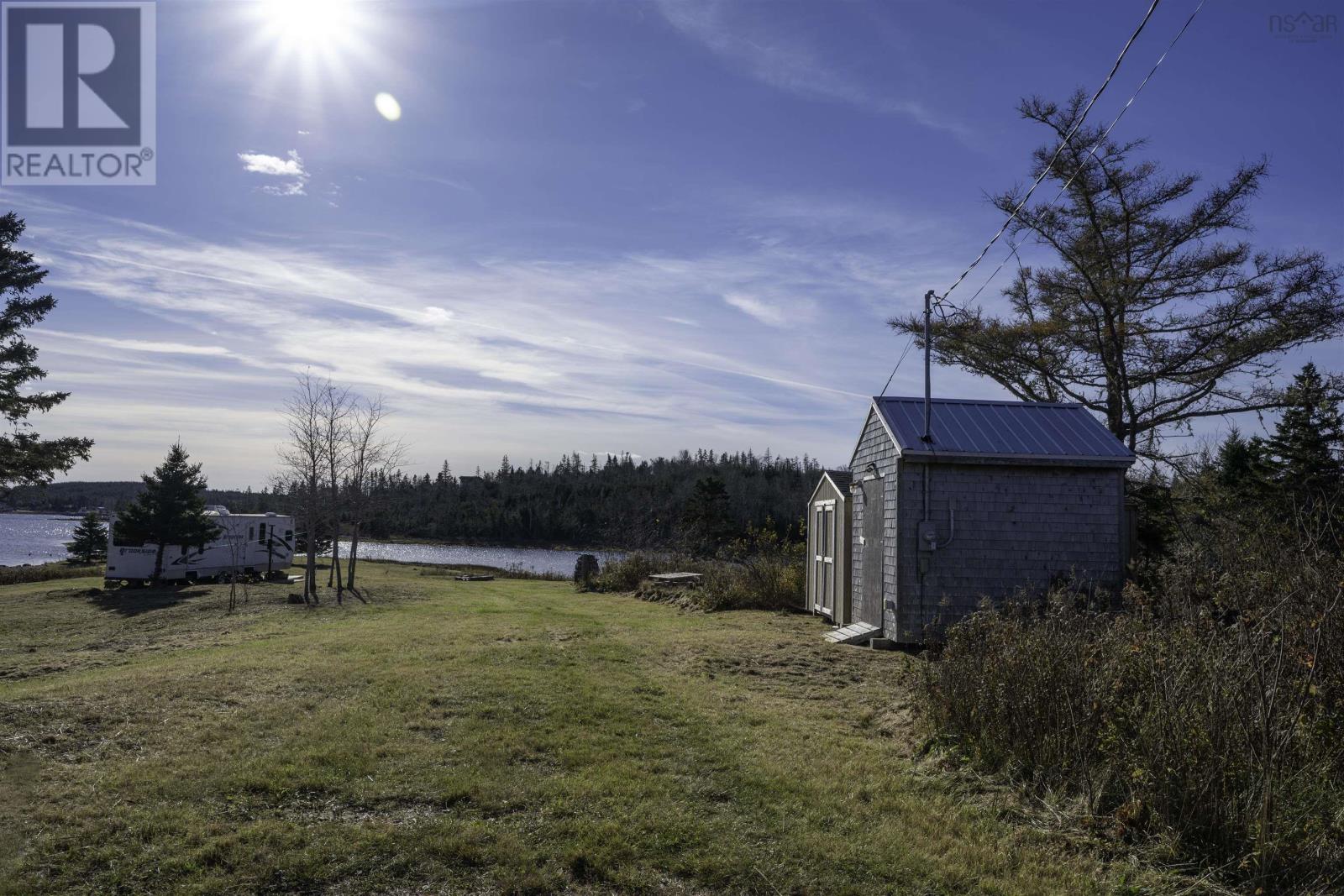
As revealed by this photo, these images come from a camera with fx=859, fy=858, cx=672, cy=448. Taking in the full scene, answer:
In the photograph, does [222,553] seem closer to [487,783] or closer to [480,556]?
[487,783]

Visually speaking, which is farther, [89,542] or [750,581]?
[89,542]

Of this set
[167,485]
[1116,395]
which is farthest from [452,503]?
[1116,395]

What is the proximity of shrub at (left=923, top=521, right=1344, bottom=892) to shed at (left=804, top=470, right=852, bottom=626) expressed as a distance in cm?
715

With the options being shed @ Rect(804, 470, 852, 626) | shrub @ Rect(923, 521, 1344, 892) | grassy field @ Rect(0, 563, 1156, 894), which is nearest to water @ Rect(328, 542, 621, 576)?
shed @ Rect(804, 470, 852, 626)

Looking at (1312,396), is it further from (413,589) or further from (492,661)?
(413,589)

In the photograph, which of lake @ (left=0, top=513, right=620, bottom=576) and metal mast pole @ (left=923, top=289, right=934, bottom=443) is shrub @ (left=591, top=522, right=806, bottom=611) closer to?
metal mast pole @ (left=923, top=289, right=934, bottom=443)

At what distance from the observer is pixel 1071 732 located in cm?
519

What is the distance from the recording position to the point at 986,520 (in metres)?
11.4

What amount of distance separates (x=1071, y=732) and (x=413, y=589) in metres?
19.1

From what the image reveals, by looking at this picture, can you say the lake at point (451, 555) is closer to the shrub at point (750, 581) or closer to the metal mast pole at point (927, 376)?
the shrub at point (750, 581)

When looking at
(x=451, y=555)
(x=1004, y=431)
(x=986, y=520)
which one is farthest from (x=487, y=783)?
(x=451, y=555)

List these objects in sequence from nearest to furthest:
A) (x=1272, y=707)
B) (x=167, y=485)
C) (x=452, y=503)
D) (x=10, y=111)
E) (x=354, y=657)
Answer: (x=1272, y=707)
(x=10, y=111)
(x=354, y=657)
(x=167, y=485)
(x=452, y=503)

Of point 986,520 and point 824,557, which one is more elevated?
point 986,520

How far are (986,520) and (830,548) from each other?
3.67 meters
